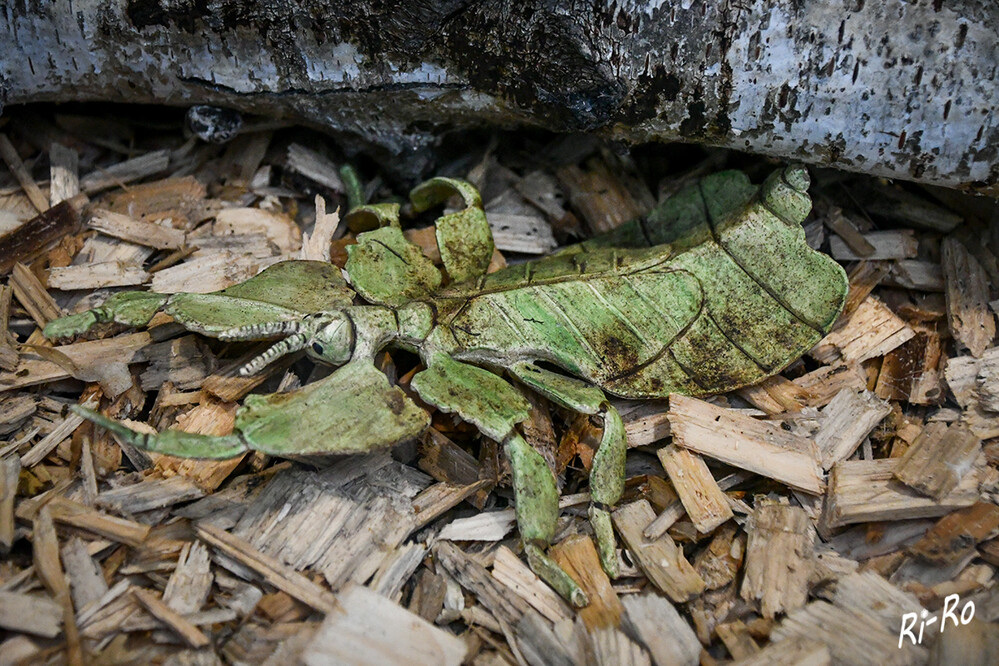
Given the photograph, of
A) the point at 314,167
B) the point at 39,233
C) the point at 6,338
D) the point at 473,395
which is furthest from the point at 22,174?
the point at 473,395

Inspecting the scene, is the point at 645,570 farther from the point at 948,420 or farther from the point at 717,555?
the point at 948,420

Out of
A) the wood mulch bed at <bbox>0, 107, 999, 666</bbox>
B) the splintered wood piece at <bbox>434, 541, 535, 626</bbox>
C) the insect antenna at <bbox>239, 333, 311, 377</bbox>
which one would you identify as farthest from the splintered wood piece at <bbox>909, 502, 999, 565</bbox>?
the insect antenna at <bbox>239, 333, 311, 377</bbox>

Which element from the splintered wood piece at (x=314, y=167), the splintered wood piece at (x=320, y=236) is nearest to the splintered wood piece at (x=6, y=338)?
the splintered wood piece at (x=320, y=236)

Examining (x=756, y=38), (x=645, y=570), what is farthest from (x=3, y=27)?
(x=645, y=570)

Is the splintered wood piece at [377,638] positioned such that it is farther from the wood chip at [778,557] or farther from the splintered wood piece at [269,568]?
the wood chip at [778,557]

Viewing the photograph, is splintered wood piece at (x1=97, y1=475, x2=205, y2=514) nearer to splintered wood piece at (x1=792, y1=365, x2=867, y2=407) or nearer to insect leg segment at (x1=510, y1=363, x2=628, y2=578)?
insect leg segment at (x1=510, y1=363, x2=628, y2=578)
